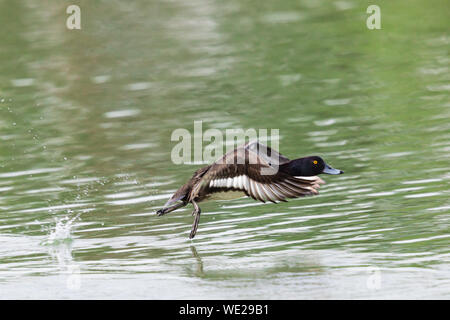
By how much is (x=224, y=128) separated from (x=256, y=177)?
6437 millimetres

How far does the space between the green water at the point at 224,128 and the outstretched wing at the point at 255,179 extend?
61 centimetres

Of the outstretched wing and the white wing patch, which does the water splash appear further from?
the white wing patch

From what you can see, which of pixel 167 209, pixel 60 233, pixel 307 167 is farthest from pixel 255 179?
pixel 60 233

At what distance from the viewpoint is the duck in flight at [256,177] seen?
9383 mm

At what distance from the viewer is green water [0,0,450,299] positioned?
8914 millimetres

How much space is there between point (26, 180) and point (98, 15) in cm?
1742

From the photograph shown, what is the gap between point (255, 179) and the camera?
9.47m

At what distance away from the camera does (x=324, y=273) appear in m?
8.52

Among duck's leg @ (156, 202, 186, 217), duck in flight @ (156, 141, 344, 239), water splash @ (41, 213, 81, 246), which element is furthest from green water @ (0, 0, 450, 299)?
duck in flight @ (156, 141, 344, 239)

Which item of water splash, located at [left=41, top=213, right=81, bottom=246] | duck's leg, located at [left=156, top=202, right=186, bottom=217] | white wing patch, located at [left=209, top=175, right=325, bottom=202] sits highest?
white wing patch, located at [left=209, top=175, right=325, bottom=202]
